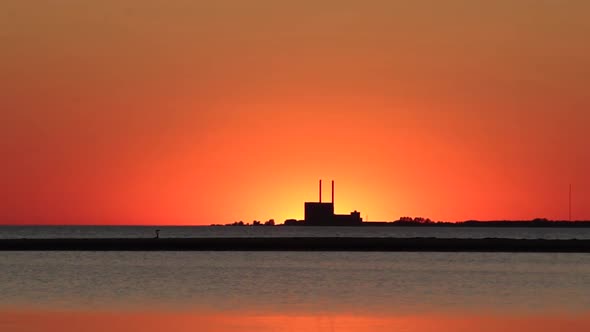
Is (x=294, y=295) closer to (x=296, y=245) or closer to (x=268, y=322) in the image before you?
(x=268, y=322)

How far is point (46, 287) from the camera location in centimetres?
5303

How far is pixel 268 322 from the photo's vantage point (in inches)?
1422

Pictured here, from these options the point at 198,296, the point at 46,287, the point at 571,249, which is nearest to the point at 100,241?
the point at 571,249

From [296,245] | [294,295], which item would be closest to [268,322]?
[294,295]

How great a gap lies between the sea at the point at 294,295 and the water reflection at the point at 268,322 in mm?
31

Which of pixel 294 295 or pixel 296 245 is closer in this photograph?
pixel 294 295

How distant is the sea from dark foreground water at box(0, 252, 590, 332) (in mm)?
44

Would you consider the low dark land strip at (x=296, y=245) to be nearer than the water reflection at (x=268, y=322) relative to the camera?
No

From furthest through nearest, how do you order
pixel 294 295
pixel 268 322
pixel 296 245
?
1. pixel 296 245
2. pixel 294 295
3. pixel 268 322

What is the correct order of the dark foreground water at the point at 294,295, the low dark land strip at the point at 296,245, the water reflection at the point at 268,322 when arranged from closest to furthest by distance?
the water reflection at the point at 268,322 < the dark foreground water at the point at 294,295 < the low dark land strip at the point at 296,245

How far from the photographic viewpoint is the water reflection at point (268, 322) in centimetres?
3459

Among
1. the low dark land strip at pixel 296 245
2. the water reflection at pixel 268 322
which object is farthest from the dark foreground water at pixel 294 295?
the low dark land strip at pixel 296 245

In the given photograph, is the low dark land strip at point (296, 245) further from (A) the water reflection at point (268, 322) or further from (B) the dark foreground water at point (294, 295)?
(A) the water reflection at point (268, 322)

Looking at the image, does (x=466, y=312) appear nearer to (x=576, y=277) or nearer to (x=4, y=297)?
(x=4, y=297)
